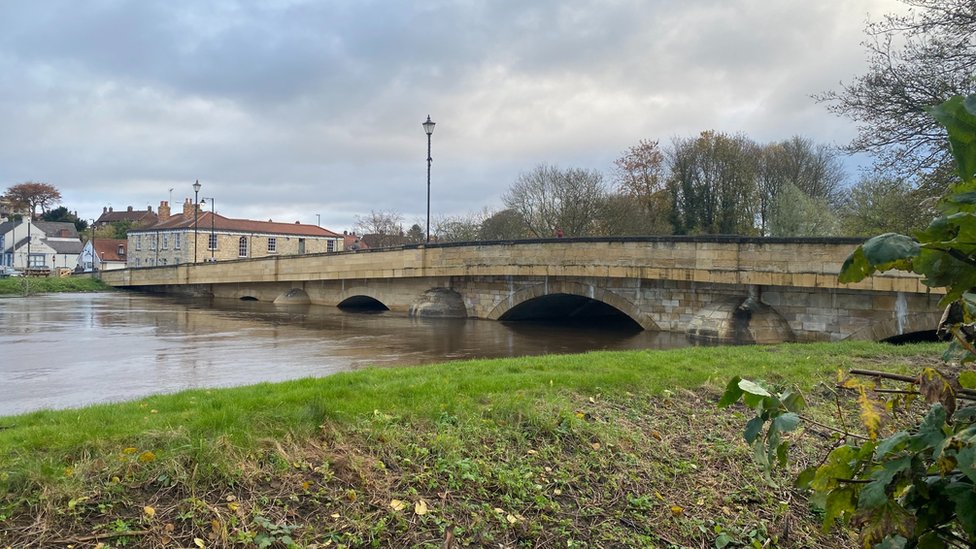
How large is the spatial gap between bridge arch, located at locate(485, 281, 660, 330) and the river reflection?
54 cm

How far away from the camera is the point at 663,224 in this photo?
3834cm

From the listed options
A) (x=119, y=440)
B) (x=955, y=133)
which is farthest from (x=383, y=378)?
(x=955, y=133)

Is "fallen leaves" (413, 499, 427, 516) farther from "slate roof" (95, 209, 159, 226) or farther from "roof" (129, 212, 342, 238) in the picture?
"slate roof" (95, 209, 159, 226)

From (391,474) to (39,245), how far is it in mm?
89107

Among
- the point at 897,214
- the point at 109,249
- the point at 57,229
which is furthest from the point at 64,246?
the point at 897,214

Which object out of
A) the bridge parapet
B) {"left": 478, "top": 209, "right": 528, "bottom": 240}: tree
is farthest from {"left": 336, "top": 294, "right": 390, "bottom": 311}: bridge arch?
{"left": 478, "top": 209, "right": 528, "bottom": 240}: tree

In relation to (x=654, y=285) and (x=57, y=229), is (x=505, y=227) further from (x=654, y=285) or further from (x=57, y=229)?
(x=57, y=229)

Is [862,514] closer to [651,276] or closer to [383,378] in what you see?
[383,378]

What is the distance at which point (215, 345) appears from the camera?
A: 1631cm

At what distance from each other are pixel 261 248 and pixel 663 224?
43712 mm

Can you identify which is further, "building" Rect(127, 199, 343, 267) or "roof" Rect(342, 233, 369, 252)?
"roof" Rect(342, 233, 369, 252)

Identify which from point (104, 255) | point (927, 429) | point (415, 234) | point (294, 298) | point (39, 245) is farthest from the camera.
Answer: point (39, 245)

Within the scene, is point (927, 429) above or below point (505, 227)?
below

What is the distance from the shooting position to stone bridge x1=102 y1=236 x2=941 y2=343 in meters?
15.6
